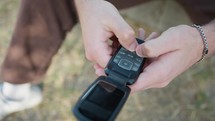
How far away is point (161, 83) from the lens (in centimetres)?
97

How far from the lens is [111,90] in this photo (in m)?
0.84

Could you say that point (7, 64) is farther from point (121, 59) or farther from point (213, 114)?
point (213, 114)

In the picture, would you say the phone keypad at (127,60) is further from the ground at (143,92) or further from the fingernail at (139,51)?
the ground at (143,92)

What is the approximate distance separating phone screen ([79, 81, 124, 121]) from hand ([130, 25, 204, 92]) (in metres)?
0.06

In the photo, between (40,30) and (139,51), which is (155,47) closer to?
(139,51)

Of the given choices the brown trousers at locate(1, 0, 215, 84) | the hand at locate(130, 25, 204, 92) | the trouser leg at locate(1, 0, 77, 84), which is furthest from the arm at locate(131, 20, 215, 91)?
the trouser leg at locate(1, 0, 77, 84)

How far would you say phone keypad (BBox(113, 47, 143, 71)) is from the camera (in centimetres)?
88

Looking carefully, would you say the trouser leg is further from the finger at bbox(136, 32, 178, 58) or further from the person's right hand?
the finger at bbox(136, 32, 178, 58)

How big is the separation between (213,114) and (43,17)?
75 cm

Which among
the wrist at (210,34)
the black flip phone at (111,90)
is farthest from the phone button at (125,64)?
the wrist at (210,34)

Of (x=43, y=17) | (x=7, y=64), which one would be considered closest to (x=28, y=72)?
(x=7, y=64)

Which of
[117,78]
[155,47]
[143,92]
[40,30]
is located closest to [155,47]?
[155,47]

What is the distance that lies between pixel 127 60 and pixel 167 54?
109 millimetres

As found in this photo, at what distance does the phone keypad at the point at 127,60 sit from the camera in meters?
0.88
